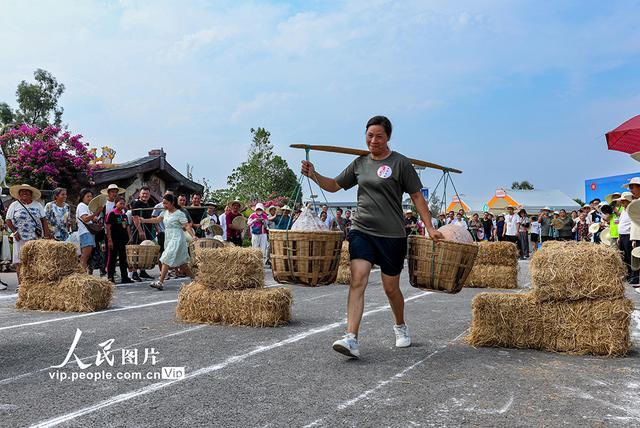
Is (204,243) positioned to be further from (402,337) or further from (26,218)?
(402,337)

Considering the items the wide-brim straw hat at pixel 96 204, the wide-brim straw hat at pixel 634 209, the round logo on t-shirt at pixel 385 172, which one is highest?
the wide-brim straw hat at pixel 96 204

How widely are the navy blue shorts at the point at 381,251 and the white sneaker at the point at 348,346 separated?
29.1 inches

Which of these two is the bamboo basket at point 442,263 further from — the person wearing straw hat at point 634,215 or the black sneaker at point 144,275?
the black sneaker at point 144,275

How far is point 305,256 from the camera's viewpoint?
5.49m

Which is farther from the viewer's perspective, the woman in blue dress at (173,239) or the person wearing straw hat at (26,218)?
the woman in blue dress at (173,239)

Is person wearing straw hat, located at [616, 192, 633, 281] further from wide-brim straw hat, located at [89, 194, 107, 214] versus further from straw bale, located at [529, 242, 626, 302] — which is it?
wide-brim straw hat, located at [89, 194, 107, 214]

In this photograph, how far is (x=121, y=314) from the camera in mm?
7809

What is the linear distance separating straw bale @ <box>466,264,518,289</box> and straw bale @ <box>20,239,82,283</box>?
24.6 feet

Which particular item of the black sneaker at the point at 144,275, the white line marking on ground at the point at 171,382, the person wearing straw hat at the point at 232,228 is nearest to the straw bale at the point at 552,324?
the white line marking on ground at the point at 171,382

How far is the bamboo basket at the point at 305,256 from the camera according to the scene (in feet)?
18.0

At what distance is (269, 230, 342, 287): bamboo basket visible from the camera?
549cm

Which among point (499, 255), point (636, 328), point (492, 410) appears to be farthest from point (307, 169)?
point (499, 255)

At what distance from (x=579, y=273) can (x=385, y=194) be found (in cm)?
194

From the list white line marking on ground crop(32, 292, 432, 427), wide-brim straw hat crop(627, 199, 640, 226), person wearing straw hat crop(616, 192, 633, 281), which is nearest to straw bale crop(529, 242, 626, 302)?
wide-brim straw hat crop(627, 199, 640, 226)
